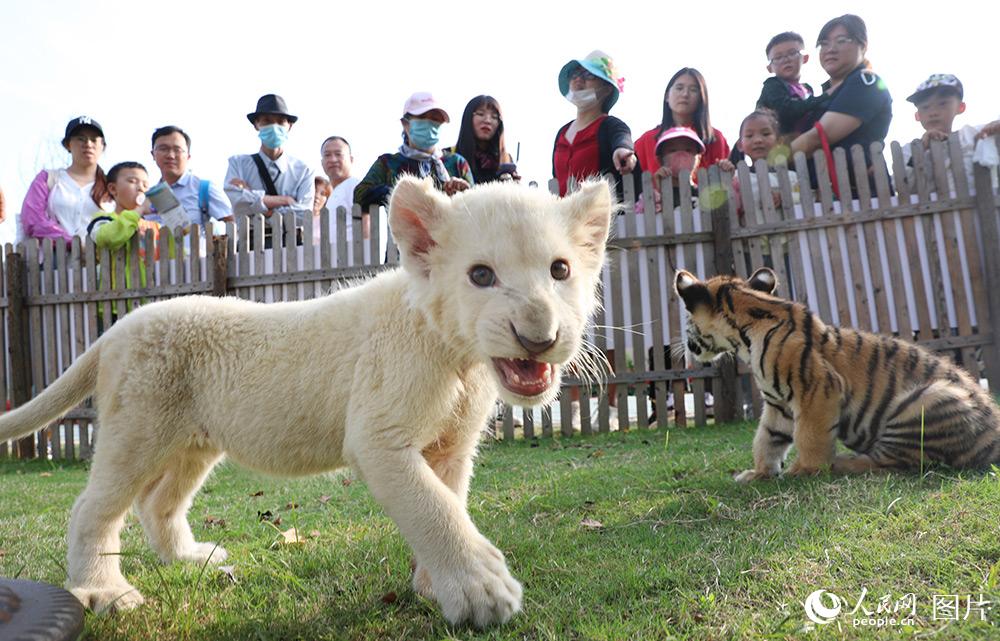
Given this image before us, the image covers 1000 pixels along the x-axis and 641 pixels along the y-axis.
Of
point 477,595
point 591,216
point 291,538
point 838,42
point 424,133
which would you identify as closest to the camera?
point 477,595

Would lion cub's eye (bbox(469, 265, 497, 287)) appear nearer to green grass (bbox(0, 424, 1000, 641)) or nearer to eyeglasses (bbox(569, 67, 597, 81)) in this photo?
green grass (bbox(0, 424, 1000, 641))

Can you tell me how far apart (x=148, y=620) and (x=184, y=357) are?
3.62ft

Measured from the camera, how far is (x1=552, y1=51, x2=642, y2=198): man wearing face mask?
7668 millimetres

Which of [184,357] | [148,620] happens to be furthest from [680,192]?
[148,620]

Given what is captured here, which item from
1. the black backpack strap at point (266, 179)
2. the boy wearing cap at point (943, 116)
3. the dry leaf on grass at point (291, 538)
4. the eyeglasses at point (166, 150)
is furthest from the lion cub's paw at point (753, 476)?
the eyeglasses at point (166, 150)

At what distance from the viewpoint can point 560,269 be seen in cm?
248

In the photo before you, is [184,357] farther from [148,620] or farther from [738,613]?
[738,613]

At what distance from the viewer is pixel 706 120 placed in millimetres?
8070

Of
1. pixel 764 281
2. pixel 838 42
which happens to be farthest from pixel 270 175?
pixel 838 42

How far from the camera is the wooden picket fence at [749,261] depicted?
760 cm

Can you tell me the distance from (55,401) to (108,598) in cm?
106

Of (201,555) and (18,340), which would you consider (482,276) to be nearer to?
(201,555)

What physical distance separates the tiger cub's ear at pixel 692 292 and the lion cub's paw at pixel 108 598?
11.5 feet

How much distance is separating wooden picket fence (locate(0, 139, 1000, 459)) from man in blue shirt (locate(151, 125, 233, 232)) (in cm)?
36
